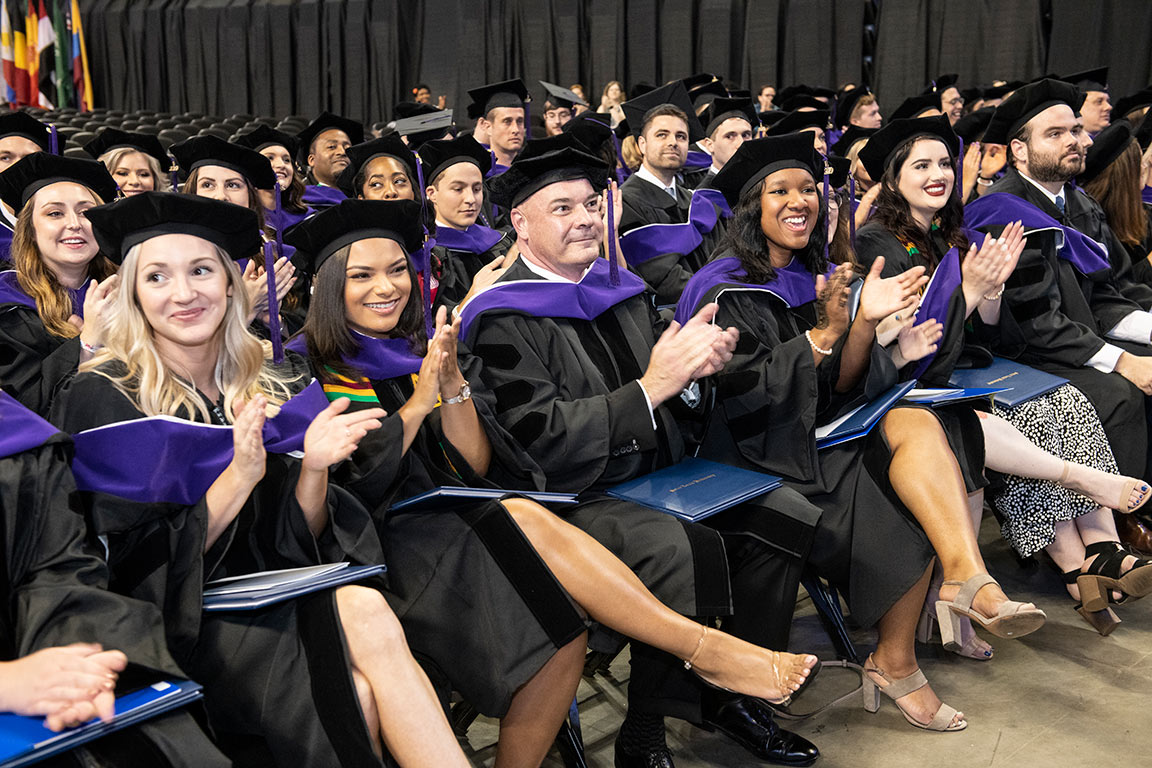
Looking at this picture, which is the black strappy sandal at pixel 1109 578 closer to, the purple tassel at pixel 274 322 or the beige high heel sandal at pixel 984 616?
the beige high heel sandal at pixel 984 616

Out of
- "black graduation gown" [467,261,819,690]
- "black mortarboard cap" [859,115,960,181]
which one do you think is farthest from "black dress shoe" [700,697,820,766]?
"black mortarboard cap" [859,115,960,181]

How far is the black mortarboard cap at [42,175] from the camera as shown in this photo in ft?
12.2

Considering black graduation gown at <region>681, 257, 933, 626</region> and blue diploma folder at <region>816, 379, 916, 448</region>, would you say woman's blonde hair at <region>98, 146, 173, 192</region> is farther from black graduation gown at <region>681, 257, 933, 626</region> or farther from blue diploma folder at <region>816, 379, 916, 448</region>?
blue diploma folder at <region>816, 379, 916, 448</region>

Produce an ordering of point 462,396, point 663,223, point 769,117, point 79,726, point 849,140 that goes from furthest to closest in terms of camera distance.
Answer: point 769,117 → point 849,140 → point 663,223 → point 462,396 → point 79,726

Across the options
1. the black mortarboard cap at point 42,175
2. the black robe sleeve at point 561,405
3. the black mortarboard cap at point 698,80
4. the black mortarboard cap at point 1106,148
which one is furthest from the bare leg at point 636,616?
the black mortarboard cap at point 698,80

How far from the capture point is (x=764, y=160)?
3.66 metres

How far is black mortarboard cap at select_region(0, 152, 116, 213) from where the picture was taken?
12.2 feet

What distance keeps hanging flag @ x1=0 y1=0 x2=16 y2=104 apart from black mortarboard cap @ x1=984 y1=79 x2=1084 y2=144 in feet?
51.5

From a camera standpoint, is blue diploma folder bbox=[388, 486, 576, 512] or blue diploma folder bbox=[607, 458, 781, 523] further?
blue diploma folder bbox=[607, 458, 781, 523]

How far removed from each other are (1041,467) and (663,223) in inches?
91.5

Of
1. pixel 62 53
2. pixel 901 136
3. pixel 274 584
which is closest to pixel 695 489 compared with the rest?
pixel 274 584

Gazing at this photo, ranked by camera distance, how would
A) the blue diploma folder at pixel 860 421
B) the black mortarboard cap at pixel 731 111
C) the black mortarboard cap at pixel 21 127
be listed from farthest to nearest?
the black mortarboard cap at pixel 731 111
the black mortarboard cap at pixel 21 127
the blue diploma folder at pixel 860 421

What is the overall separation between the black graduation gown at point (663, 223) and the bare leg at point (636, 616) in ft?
7.71

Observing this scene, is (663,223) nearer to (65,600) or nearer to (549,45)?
(65,600)
